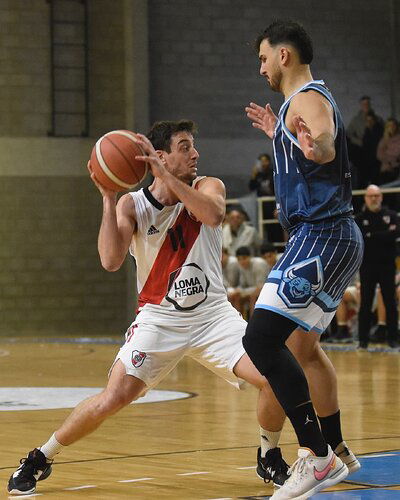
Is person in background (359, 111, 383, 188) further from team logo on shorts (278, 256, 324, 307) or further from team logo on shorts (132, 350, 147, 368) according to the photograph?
team logo on shorts (278, 256, 324, 307)

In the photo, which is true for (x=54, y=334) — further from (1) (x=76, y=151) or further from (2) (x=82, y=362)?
(2) (x=82, y=362)

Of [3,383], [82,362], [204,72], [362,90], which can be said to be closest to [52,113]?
[204,72]

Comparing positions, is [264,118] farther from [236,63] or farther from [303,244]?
[236,63]

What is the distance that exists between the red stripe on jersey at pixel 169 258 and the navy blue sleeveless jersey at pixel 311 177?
2.95ft

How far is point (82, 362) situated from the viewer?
13086 mm

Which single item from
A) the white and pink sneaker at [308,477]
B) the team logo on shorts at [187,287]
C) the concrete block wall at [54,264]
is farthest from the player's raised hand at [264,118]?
the concrete block wall at [54,264]

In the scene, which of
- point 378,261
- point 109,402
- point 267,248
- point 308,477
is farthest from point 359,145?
point 308,477

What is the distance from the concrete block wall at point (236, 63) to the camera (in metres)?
20.3

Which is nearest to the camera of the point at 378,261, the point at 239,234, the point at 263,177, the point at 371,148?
the point at 378,261

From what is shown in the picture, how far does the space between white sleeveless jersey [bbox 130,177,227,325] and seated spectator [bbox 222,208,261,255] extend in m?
11.8

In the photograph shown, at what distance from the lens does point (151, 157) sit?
5.11 metres

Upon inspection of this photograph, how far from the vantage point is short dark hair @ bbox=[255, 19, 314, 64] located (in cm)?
472

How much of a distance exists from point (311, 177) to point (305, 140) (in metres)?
0.25

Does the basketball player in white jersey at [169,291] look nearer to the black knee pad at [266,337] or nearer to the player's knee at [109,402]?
the player's knee at [109,402]
